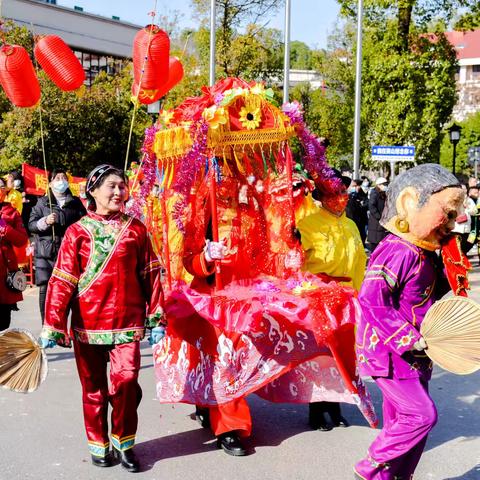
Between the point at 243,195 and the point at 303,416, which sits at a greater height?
the point at 243,195

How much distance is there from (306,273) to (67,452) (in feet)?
6.54

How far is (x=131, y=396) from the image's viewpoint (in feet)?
14.9

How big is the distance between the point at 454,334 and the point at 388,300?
0.34m

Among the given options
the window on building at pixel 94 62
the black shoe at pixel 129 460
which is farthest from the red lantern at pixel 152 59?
the window on building at pixel 94 62

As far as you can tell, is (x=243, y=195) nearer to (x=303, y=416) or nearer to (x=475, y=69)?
(x=303, y=416)

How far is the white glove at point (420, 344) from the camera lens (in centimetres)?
355

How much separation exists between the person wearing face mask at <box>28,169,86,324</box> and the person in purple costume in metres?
4.44

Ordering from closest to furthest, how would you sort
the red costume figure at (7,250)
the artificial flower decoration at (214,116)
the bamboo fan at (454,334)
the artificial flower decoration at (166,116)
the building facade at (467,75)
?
1. the bamboo fan at (454,334)
2. the artificial flower decoration at (214,116)
3. the artificial flower decoration at (166,116)
4. the red costume figure at (7,250)
5. the building facade at (467,75)

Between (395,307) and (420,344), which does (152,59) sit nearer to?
(395,307)

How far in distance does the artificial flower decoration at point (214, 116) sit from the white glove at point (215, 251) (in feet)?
2.58

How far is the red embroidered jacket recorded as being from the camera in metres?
4.48

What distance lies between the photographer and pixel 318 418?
17.5 ft

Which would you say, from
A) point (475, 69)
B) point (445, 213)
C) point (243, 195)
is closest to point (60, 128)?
point (243, 195)

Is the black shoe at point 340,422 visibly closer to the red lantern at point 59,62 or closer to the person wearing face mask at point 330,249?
the person wearing face mask at point 330,249
